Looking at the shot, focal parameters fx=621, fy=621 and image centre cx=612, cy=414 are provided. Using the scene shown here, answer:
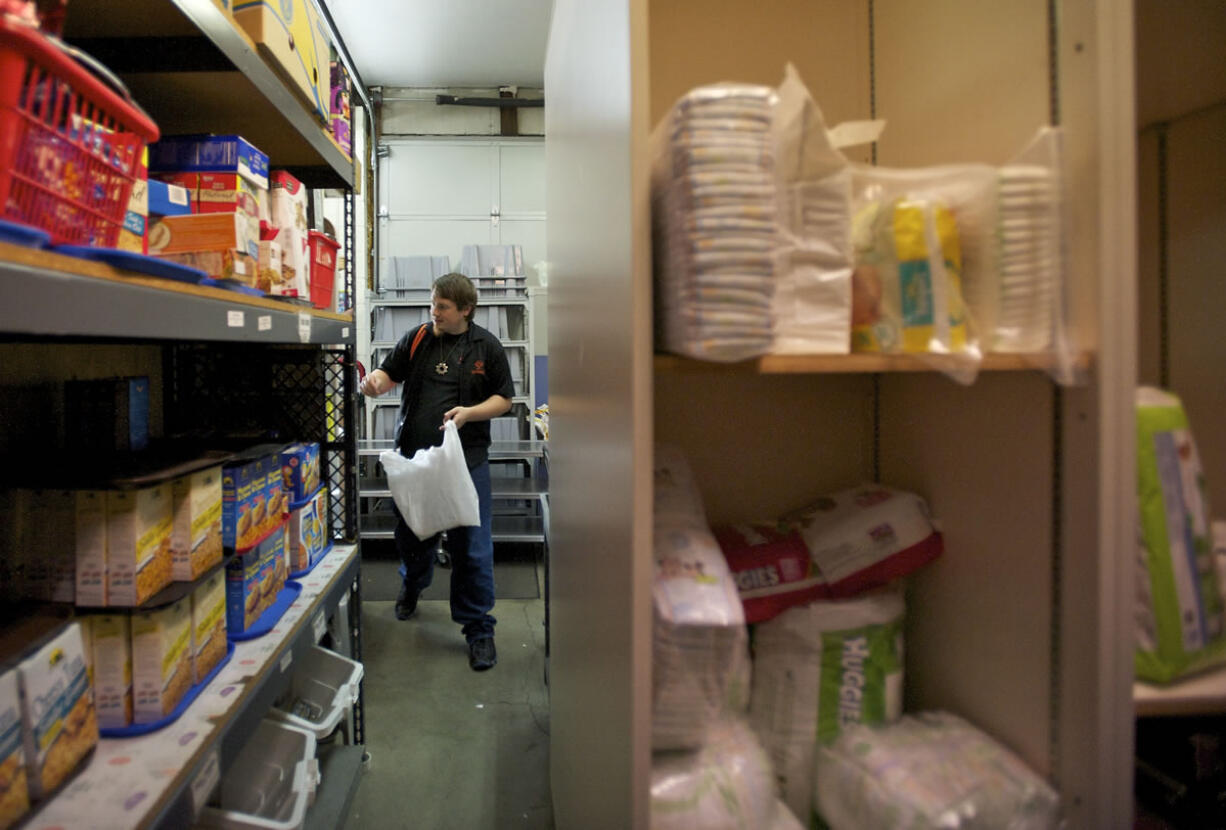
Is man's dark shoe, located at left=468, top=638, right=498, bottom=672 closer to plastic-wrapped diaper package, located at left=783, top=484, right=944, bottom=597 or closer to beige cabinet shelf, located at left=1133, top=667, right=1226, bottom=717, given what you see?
plastic-wrapped diaper package, located at left=783, top=484, right=944, bottom=597

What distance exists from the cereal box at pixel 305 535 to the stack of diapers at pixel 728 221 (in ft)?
4.99

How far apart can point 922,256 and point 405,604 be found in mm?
3144

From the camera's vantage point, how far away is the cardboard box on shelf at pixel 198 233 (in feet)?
3.70

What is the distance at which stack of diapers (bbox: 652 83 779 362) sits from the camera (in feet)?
2.25

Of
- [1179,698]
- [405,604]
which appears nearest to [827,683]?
[1179,698]

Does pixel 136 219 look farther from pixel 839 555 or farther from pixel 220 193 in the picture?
pixel 839 555

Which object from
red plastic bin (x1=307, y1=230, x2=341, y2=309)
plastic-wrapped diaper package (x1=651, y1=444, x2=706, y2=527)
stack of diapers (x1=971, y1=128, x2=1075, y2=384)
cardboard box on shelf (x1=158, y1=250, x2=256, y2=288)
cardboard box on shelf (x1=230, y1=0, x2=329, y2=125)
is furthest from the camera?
red plastic bin (x1=307, y1=230, x2=341, y2=309)

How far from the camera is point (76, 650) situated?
95 centimetres

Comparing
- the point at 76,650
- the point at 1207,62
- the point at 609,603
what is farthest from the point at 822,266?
the point at 76,650

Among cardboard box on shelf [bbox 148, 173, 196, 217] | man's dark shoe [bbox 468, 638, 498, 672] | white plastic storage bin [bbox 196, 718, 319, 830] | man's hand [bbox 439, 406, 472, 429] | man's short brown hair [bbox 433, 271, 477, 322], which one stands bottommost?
man's dark shoe [bbox 468, 638, 498, 672]

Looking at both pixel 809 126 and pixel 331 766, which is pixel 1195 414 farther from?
pixel 331 766

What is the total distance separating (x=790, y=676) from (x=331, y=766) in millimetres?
1686

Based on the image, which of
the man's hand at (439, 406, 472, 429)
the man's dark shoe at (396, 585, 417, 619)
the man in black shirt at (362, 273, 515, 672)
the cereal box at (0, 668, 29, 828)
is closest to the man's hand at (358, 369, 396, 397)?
the man in black shirt at (362, 273, 515, 672)

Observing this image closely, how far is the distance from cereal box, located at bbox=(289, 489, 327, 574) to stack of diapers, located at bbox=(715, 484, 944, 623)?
1.34 meters
